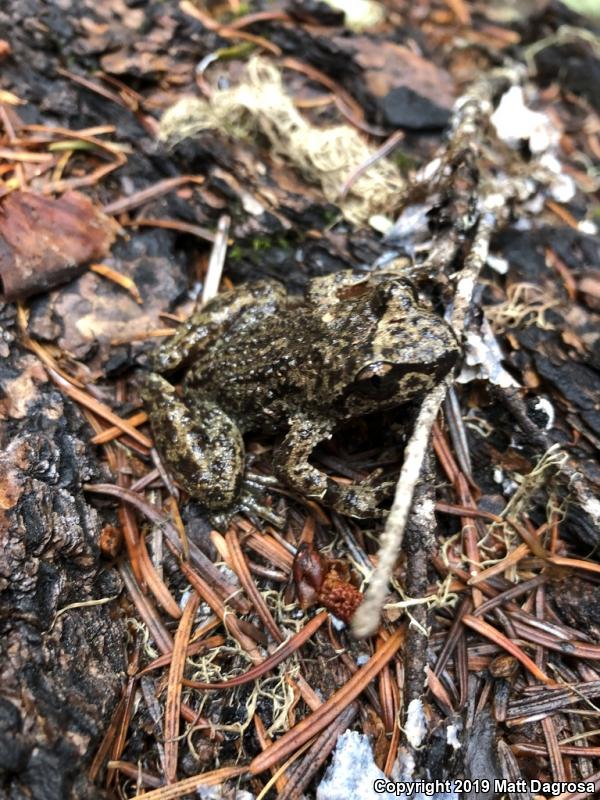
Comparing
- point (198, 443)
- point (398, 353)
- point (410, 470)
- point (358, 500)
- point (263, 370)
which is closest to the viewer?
point (410, 470)

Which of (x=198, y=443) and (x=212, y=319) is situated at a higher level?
(x=212, y=319)

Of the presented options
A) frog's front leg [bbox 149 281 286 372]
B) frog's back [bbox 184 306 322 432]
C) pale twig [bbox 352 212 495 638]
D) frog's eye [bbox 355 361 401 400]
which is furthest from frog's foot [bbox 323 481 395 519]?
frog's front leg [bbox 149 281 286 372]

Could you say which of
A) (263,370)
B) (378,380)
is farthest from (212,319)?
(378,380)

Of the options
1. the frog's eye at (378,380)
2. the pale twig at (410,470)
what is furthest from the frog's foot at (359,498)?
the frog's eye at (378,380)

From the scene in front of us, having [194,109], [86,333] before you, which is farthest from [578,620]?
[194,109]

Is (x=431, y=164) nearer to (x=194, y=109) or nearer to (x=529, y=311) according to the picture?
(x=529, y=311)

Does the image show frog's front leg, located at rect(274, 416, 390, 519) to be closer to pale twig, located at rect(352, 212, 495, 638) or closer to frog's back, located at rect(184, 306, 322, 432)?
frog's back, located at rect(184, 306, 322, 432)

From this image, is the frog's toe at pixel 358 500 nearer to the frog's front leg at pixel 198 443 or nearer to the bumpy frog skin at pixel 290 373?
the bumpy frog skin at pixel 290 373

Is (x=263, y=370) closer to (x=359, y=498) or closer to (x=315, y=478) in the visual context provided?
(x=315, y=478)
